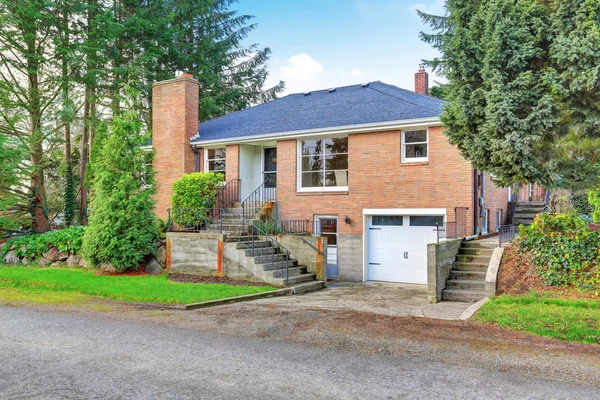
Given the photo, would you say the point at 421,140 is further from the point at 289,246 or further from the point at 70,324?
the point at 70,324

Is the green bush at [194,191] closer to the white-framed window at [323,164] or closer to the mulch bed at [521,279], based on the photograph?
the white-framed window at [323,164]

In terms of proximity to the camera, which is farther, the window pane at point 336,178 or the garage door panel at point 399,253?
the window pane at point 336,178

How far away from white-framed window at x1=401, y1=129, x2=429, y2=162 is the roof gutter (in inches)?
15.4

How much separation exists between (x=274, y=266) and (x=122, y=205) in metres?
5.55

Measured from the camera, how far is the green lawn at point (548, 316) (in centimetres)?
705

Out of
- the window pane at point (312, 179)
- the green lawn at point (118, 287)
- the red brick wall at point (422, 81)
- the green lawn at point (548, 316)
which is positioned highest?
the red brick wall at point (422, 81)

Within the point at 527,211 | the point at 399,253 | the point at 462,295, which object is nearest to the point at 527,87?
the point at 462,295

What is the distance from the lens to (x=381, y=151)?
15.0m

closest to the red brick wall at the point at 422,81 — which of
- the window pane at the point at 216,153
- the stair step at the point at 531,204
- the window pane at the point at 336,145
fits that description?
the stair step at the point at 531,204

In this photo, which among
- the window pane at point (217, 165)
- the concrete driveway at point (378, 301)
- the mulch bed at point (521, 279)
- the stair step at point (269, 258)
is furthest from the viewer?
the window pane at point (217, 165)

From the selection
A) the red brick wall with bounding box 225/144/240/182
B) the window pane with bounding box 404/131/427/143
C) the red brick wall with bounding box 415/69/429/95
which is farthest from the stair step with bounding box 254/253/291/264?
the red brick wall with bounding box 415/69/429/95

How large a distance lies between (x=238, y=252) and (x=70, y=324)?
19.0ft

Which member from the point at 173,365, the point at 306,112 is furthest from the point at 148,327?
the point at 306,112

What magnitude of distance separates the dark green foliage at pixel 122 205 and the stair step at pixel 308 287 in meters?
5.44
